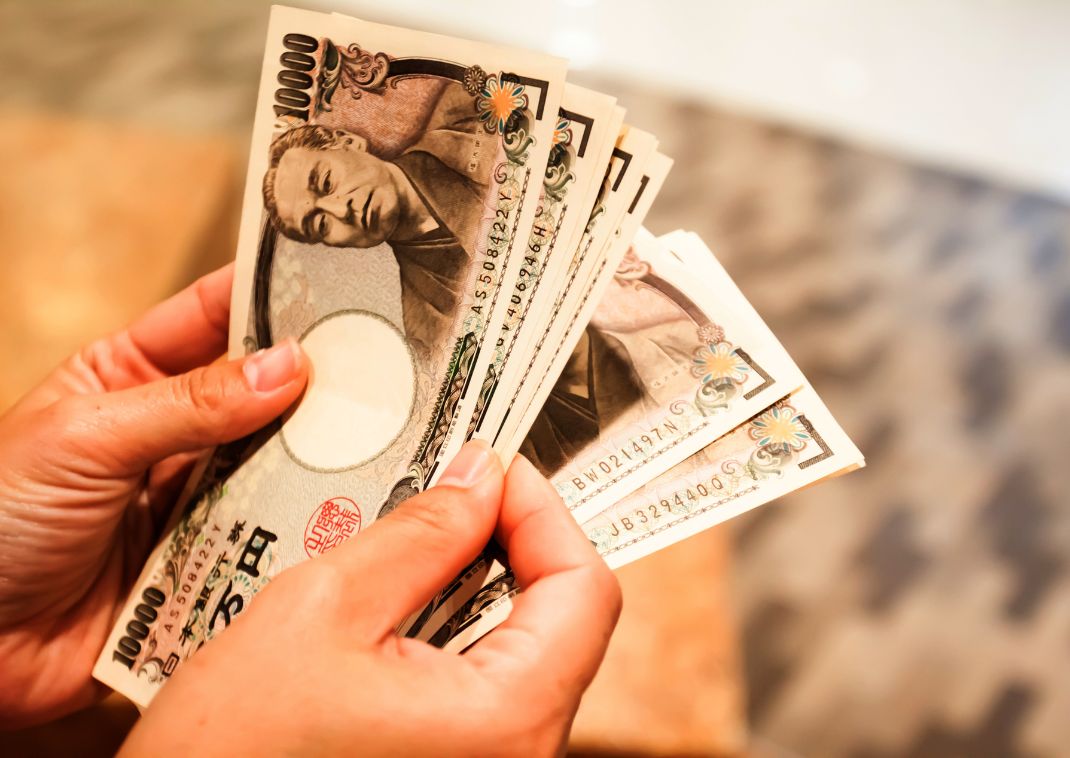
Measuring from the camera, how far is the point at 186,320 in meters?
0.72

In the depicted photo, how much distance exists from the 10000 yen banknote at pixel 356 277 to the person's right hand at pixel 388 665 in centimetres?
14

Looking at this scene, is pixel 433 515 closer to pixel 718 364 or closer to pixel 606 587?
pixel 606 587

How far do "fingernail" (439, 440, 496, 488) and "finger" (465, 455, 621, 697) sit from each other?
0.03 meters

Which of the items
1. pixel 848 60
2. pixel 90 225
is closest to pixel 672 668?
pixel 90 225

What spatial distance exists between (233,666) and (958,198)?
4.90 feet

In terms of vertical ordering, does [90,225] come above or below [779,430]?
below

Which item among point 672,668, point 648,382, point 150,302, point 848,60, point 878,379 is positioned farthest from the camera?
point 848,60

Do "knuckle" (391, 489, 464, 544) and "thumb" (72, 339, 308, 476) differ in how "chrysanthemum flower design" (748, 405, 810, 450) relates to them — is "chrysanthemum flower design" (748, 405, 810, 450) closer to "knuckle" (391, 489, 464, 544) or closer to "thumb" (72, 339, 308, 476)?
"knuckle" (391, 489, 464, 544)

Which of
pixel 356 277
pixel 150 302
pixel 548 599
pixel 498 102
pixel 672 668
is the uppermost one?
pixel 498 102

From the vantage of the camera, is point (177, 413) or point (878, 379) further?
point (878, 379)

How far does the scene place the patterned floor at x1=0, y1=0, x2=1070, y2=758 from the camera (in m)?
1.10

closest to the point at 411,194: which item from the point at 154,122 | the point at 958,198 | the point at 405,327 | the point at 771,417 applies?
the point at 405,327

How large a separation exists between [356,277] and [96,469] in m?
0.26

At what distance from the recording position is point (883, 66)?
1.55 meters
